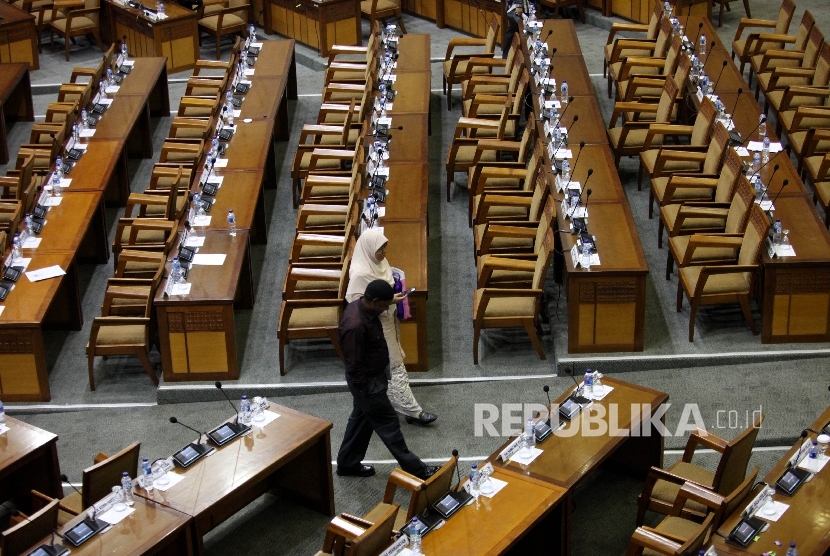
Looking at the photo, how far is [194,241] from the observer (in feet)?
27.2

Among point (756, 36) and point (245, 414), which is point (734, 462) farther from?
Answer: point (756, 36)

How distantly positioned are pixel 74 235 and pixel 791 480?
493cm

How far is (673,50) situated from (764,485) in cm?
582

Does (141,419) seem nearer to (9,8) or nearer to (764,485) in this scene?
(764,485)

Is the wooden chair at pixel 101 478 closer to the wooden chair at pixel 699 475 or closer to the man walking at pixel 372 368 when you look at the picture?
the man walking at pixel 372 368

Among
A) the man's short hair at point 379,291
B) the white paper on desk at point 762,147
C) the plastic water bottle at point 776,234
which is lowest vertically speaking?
the plastic water bottle at point 776,234

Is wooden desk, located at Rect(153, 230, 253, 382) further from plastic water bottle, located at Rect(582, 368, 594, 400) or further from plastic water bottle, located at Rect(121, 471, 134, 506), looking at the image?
plastic water bottle, located at Rect(582, 368, 594, 400)

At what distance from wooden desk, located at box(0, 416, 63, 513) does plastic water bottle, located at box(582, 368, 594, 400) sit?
265cm

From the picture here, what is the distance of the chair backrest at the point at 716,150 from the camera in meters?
8.89

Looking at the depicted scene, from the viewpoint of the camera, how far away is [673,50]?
10.9 metres

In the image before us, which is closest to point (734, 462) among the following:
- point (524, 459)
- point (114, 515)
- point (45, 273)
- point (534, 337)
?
point (524, 459)

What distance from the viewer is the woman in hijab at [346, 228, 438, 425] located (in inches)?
265

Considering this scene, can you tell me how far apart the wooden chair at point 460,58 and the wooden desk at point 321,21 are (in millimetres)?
1261

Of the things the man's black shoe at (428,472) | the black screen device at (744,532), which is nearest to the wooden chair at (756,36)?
the man's black shoe at (428,472)
